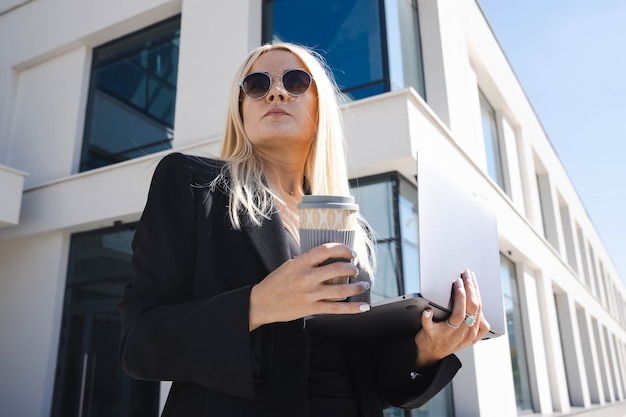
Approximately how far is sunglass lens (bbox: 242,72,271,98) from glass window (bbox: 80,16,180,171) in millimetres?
7486

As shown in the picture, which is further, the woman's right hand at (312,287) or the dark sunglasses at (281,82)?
the dark sunglasses at (281,82)

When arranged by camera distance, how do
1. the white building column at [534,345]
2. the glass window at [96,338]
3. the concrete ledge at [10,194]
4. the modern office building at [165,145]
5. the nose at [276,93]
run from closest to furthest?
1. the nose at [276,93]
2. the modern office building at [165,145]
3. the glass window at [96,338]
4. the concrete ledge at [10,194]
5. the white building column at [534,345]

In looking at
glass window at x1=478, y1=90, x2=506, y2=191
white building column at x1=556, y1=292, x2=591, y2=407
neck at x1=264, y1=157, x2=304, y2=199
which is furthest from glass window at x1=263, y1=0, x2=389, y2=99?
white building column at x1=556, y1=292, x2=591, y2=407

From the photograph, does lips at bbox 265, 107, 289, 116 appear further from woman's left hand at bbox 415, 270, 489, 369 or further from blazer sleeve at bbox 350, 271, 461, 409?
woman's left hand at bbox 415, 270, 489, 369

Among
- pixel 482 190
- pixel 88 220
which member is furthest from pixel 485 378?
pixel 88 220

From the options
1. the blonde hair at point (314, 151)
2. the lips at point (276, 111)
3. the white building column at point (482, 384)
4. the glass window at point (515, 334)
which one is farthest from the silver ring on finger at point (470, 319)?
the glass window at point (515, 334)

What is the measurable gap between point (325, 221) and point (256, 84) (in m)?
0.81

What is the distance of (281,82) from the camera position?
168 centimetres

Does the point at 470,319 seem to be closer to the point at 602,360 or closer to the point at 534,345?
the point at 534,345

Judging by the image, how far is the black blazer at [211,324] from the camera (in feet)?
3.58

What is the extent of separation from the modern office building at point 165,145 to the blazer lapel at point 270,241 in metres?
5.07

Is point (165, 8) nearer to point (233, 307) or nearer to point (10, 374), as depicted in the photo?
point (10, 374)

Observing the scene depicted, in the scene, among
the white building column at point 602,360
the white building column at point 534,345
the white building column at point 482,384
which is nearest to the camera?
the white building column at point 482,384

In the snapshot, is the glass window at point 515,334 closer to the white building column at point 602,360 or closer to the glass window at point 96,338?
the glass window at point 96,338
